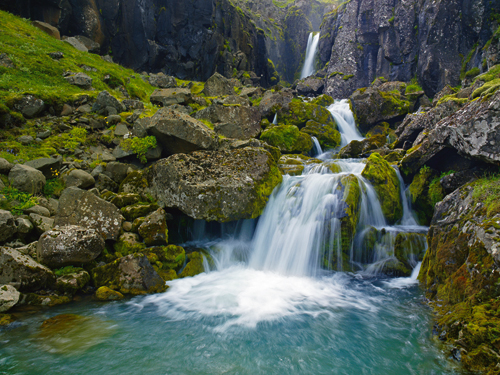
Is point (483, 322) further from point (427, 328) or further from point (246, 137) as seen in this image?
point (246, 137)

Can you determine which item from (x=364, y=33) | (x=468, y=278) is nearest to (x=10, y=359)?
(x=468, y=278)

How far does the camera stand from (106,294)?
592cm

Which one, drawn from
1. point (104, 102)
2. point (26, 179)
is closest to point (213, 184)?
point (26, 179)

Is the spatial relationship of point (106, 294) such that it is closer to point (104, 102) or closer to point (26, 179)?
point (26, 179)

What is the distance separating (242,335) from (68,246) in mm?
4525

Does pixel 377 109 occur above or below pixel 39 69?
above

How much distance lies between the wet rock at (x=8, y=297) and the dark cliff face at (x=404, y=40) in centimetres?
3307

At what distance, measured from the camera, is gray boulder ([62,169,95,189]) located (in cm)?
793

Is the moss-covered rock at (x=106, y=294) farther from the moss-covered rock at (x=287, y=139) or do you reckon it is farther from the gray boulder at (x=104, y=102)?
the moss-covered rock at (x=287, y=139)

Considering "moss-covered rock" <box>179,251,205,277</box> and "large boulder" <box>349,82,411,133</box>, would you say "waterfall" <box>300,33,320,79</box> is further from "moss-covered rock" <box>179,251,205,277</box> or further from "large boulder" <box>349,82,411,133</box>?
Result: "moss-covered rock" <box>179,251,205,277</box>

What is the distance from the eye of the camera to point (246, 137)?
555 inches

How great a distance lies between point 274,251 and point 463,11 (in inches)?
1230

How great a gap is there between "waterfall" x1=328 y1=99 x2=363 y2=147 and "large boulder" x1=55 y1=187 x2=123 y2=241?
15.9 m

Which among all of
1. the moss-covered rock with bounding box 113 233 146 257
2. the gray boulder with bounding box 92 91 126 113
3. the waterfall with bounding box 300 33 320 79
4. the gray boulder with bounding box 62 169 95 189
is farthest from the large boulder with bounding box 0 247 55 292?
the waterfall with bounding box 300 33 320 79
